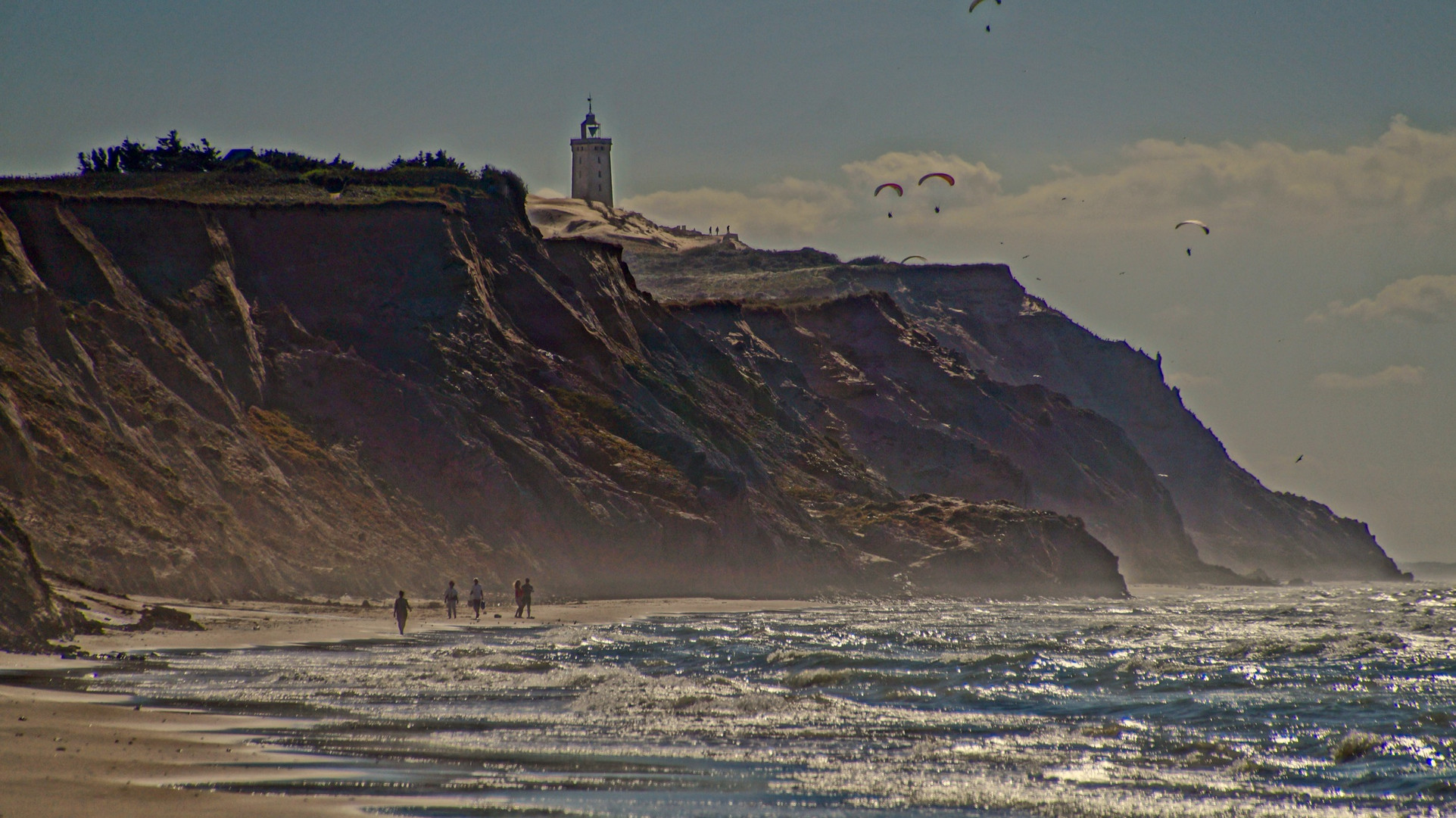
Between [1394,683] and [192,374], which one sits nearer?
[1394,683]

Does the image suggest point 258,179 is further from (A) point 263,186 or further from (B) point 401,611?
(B) point 401,611

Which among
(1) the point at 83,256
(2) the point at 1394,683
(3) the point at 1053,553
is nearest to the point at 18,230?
(1) the point at 83,256

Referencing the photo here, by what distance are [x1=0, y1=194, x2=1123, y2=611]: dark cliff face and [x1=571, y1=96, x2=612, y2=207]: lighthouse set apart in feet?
258

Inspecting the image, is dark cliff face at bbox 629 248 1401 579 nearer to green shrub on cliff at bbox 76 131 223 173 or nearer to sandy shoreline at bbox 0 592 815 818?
green shrub on cliff at bbox 76 131 223 173

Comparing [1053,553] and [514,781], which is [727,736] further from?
[1053,553]

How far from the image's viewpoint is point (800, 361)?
82.1 metres

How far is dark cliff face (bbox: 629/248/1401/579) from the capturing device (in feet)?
356

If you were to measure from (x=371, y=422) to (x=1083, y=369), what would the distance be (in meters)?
84.4

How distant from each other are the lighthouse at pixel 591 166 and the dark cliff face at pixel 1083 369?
88.0ft

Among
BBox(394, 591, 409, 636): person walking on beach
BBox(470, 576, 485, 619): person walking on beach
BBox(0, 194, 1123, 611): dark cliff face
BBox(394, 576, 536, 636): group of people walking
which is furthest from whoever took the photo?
BBox(470, 576, 485, 619): person walking on beach

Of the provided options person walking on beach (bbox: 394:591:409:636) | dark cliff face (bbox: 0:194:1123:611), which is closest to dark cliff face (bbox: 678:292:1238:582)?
dark cliff face (bbox: 0:194:1123:611)

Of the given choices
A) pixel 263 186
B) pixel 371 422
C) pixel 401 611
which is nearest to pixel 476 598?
pixel 401 611

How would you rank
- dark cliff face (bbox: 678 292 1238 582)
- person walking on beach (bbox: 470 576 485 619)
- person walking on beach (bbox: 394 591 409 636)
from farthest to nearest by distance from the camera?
dark cliff face (bbox: 678 292 1238 582)
person walking on beach (bbox: 470 576 485 619)
person walking on beach (bbox: 394 591 409 636)

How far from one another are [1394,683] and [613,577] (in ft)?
93.8
